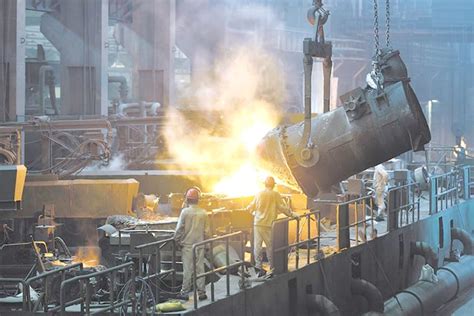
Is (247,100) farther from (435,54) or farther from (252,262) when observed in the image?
(435,54)

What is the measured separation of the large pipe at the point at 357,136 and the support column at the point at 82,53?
744 inches

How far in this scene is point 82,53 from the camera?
3478cm

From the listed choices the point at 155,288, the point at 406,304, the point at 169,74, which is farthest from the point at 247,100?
the point at 155,288

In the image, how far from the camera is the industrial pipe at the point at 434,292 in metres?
18.5

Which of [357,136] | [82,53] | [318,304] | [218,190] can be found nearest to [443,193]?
[218,190]

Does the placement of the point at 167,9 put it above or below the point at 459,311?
above

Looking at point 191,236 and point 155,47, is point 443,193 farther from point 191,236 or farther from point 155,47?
point 155,47

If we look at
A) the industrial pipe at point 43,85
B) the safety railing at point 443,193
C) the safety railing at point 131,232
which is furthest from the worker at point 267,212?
the industrial pipe at point 43,85

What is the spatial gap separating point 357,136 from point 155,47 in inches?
997

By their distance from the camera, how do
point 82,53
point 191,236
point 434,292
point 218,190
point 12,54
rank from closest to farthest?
point 191,236 → point 218,190 → point 434,292 → point 12,54 → point 82,53

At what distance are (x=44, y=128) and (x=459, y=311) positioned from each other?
11064mm

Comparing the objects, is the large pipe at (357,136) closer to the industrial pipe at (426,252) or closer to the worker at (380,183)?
the worker at (380,183)

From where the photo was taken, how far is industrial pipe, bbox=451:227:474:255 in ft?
81.3

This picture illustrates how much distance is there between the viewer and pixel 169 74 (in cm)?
4034
